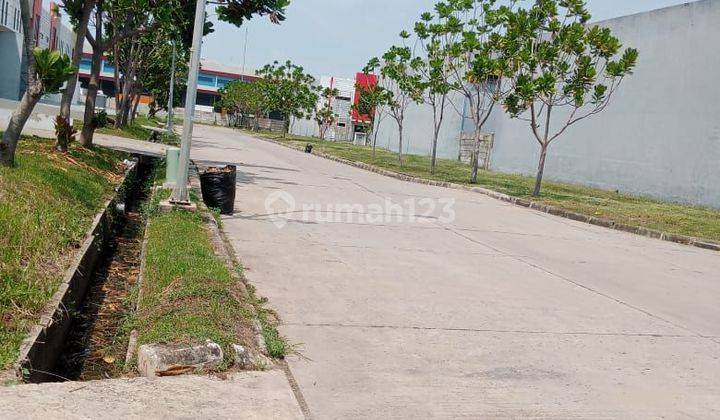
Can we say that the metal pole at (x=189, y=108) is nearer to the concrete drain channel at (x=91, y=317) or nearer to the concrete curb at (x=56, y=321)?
the concrete drain channel at (x=91, y=317)

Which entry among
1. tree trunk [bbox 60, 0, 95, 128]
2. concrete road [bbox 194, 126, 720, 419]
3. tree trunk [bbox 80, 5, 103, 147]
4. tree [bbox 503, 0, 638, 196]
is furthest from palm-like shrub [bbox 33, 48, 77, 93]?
tree [bbox 503, 0, 638, 196]

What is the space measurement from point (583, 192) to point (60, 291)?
2078 centimetres

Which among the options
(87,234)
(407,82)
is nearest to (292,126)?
(407,82)

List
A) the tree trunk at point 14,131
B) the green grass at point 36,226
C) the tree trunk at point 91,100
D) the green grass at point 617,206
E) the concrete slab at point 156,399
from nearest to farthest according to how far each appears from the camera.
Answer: the concrete slab at point 156,399, the green grass at point 36,226, the tree trunk at point 14,131, the green grass at point 617,206, the tree trunk at point 91,100

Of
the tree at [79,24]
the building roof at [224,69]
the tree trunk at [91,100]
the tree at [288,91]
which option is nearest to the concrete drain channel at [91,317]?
the tree at [79,24]

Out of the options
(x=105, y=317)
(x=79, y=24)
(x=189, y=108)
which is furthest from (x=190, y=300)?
(x=79, y=24)

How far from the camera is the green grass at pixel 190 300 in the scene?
15.8 feet

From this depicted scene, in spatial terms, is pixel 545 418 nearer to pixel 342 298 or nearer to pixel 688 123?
pixel 342 298

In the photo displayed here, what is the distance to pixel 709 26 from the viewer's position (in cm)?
2191

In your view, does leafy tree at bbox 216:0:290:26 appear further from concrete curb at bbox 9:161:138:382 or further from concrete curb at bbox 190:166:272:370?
concrete curb at bbox 9:161:138:382

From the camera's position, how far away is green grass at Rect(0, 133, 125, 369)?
5.09 m

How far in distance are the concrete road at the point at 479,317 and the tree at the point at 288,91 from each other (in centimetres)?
5213

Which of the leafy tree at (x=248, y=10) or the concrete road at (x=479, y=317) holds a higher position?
the leafy tree at (x=248, y=10)

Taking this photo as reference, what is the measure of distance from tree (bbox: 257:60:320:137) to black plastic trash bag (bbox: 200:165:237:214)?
51568 mm
